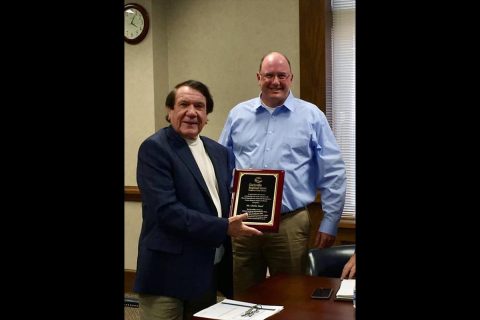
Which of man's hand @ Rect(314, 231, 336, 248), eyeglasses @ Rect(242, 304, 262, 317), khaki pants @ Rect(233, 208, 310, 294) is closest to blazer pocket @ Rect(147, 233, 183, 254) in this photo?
eyeglasses @ Rect(242, 304, 262, 317)

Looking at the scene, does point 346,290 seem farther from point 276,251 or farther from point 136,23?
point 136,23

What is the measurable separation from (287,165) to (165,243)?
1085mm

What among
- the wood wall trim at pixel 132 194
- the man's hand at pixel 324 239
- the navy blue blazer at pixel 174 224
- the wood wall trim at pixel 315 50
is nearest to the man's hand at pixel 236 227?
the navy blue blazer at pixel 174 224

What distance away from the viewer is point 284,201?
9.77 feet

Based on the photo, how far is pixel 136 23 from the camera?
4617 mm

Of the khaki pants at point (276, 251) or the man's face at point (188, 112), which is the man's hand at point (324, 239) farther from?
the man's face at point (188, 112)

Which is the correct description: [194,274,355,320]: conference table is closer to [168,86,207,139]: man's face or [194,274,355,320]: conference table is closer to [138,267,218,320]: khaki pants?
[138,267,218,320]: khaki pants

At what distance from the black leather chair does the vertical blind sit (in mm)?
1563

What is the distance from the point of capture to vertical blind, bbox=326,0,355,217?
13.4 feet

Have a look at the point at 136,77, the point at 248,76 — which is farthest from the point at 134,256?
the point at 248,76

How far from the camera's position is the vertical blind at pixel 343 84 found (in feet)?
13.4

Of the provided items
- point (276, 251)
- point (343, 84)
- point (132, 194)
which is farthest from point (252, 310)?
point (132, 194)
